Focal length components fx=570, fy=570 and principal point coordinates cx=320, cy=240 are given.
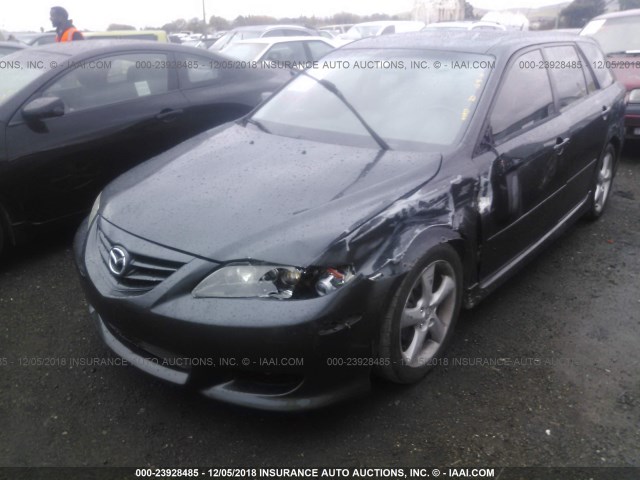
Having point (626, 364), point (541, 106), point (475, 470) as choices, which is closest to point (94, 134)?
point (541, 106)

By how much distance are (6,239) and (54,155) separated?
651mm

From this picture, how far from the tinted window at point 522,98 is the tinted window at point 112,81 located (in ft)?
9.23

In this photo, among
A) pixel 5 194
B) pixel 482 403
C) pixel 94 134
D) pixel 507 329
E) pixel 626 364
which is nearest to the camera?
pixel 482 403

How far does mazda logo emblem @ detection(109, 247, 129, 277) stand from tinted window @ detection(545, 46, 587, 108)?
2.85m

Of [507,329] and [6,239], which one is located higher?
[6,239]

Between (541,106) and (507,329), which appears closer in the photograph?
(507,329)

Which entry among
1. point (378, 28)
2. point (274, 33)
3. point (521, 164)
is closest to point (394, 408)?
point (521, 164)

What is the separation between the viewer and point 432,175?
8.64 feet

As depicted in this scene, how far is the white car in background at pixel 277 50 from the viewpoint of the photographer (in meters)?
9.26

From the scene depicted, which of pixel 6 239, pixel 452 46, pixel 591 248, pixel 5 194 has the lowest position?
pixel 591 248

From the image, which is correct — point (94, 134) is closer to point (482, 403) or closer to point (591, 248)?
point (482, 403)

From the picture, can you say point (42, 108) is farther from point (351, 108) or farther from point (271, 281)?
point (271, 281)

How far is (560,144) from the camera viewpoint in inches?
138

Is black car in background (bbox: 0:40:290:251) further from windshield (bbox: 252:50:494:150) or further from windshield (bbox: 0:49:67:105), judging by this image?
windshield (bbox: 252:50:494:150)
